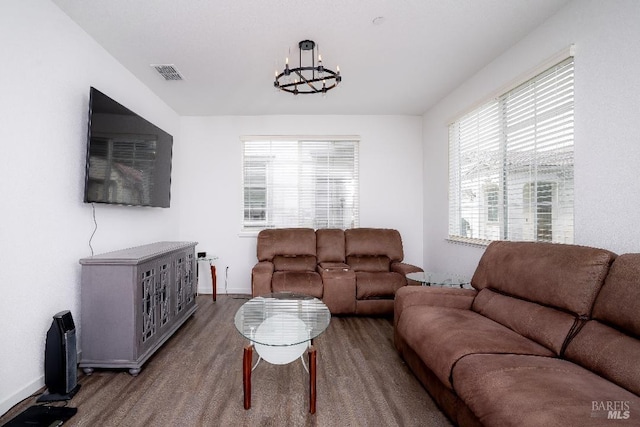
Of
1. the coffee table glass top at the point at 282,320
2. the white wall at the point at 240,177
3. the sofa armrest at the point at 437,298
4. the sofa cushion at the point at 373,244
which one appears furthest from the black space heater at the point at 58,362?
the sofa cushion at the point at 373,244

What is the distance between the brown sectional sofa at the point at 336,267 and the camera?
3367 millimetres

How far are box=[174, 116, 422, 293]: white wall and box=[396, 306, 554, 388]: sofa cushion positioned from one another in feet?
8.19

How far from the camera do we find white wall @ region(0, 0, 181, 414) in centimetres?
177

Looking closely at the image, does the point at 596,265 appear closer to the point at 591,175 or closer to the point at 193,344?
the point at 591,175

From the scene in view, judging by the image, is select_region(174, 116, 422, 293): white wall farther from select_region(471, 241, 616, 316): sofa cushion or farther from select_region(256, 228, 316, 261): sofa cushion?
select_region(471, 241, 616, 316): sofa cushion

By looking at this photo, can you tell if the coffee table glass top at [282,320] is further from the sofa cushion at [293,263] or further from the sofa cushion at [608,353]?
the sofa cushion at [608,353]

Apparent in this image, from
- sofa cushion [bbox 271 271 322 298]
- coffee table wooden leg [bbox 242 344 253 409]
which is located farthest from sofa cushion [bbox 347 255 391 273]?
coffee table wooden leg [bbox 242 344 253 409]

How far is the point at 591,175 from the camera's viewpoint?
6.36 ft

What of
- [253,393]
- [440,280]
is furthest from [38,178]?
[440,280]

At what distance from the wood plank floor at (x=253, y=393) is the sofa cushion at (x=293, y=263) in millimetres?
1204

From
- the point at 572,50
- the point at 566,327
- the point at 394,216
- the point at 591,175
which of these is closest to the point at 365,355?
the point at 566,327

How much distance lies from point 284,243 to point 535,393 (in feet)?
10.2

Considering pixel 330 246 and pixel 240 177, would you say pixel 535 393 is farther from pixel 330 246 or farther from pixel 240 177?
pixel 240 177

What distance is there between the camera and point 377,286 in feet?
11.1
